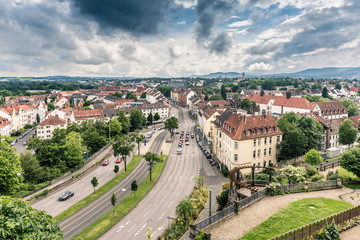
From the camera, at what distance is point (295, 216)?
24.9 meters

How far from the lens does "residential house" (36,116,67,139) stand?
106 m

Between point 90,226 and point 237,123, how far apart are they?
123 ft

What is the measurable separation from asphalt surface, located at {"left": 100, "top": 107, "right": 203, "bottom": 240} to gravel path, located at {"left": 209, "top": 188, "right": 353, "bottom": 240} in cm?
1517

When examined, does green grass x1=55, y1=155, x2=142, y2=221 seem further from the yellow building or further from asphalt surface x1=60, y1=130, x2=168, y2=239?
the yellow building

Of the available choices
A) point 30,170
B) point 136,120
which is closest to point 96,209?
point 30,170

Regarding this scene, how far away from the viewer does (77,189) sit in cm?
5156

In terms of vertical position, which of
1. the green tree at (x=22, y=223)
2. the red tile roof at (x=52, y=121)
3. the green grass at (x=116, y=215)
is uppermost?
the green tree at (x=22, y=223)

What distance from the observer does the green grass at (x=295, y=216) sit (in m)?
22.2

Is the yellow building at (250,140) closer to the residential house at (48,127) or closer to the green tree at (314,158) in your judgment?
the green tree at (314,158)

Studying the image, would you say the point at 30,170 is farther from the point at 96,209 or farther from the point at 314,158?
the point at 314,158

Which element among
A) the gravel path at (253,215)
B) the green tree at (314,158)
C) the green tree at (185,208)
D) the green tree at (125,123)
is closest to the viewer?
the gravel path at (253,215)

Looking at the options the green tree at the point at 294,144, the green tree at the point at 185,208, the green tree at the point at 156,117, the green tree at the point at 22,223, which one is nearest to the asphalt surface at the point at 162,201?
the green tree at the point at 185,208

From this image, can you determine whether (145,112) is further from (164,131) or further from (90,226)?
(90,226)

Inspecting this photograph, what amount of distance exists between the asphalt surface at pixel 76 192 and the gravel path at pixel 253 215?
106ft
